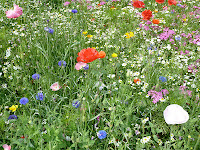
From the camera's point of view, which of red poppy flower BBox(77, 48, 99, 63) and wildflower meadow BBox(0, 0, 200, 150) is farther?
red poppy flower BBox(77, 48, 99, 63)

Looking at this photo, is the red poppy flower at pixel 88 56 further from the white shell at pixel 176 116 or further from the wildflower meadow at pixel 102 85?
the white shell at pixel 176 116

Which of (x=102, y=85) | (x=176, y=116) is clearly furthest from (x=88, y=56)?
→ (x=176, y=116)

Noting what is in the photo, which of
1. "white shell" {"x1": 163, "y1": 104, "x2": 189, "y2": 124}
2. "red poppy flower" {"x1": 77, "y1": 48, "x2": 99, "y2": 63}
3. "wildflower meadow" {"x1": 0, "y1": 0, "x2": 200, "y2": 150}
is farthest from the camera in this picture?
"red poppy flower" {"x1": 77, "y1": 48, "x2": 99, "y2": 63}

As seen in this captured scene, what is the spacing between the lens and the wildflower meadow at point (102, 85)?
4.96ft

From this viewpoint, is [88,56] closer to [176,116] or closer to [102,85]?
[102,85]

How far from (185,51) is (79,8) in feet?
6.34

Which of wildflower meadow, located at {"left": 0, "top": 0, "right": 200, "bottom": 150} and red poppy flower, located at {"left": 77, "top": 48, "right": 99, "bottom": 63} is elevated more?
red poppy flower, located at {"left": 77, "top": 48, "right": 99, "bottom": 63}

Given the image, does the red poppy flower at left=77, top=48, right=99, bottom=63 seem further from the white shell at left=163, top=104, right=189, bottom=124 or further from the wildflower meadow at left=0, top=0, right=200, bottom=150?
the white shell at left=163, top=104, right=189, bottom=124

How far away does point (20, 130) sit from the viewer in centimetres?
150

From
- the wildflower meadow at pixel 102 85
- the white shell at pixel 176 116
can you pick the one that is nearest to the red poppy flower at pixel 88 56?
the wildflower meadow at pixel 102 85

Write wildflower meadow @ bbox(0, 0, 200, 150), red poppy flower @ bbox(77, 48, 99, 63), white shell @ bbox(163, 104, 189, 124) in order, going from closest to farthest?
white shell @ bbox(163, 104, 189, 124)
wildflower meadow @ bbox(0, 0, 200, 150)
red poppy flower @ bbox(77, 48, 99, 63)

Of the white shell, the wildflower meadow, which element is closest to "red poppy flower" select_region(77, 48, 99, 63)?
the wildflower meadow

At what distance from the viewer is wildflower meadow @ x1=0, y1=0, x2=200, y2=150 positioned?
151 cm

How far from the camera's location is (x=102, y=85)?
1.91 meters
